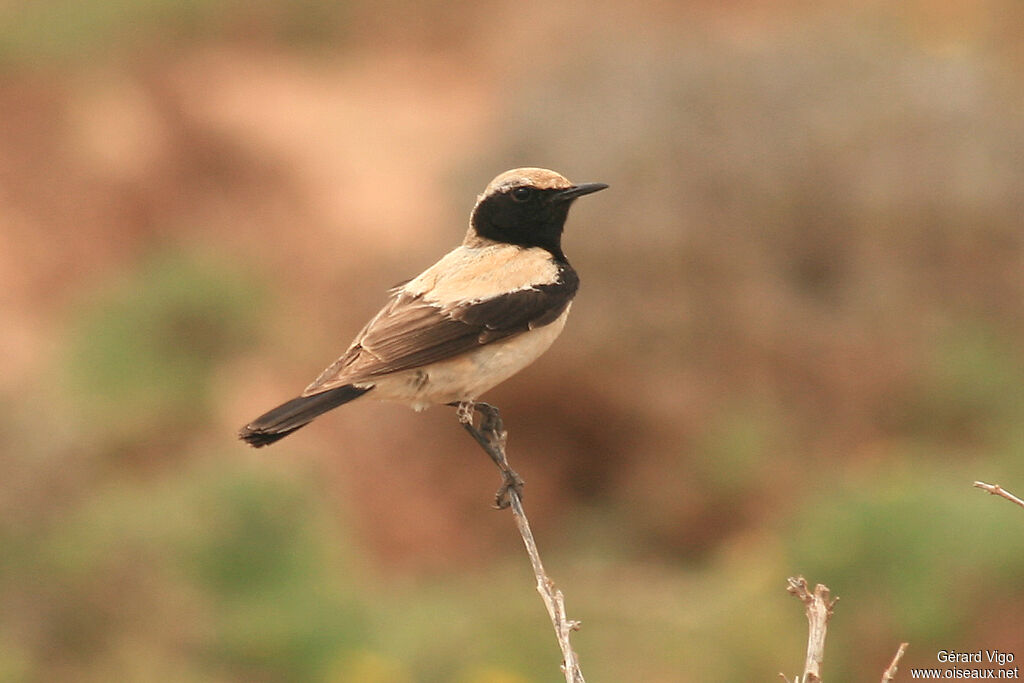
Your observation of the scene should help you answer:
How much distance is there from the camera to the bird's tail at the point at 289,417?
5172 mm

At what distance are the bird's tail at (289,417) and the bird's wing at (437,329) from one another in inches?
2.6

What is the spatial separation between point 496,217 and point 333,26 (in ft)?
61.2

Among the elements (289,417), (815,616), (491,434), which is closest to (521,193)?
(491,434)

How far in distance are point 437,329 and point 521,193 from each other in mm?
787

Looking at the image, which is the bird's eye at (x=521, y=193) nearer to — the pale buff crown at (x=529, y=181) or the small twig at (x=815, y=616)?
the pale buff crown at (x=529, y=181)

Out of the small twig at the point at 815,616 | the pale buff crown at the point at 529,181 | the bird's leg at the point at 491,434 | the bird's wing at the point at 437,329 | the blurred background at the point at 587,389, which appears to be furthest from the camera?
the blurred background at the point at 587,389

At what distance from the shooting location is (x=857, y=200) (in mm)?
13242

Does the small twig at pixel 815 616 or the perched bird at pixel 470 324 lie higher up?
the perched bird at pixel 470 324

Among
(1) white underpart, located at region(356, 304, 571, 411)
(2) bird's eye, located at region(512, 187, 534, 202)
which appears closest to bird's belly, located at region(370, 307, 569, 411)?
(1) white underpart, located at region(356, 304, 571, 411)

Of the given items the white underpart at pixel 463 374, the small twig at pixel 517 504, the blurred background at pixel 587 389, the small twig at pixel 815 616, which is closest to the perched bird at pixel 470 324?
the white underpart at pixel 463 374

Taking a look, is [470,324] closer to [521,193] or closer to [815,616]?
[521,193]

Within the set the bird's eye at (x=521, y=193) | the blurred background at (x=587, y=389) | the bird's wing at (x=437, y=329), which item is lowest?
the blurred background at (x=587, y=389)

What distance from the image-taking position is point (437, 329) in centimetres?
570

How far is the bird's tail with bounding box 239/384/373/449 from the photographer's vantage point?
5172mm
